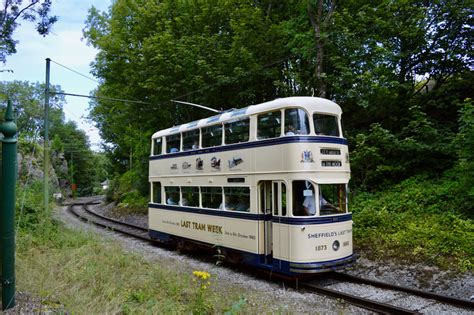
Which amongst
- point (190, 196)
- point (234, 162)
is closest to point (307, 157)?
point (234, 162)

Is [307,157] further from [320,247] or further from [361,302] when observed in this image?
[361,302]

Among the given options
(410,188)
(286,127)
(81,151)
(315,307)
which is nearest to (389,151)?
(410,188)

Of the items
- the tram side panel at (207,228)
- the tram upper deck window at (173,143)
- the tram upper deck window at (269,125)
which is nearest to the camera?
the tram upper deck window at (269,125)

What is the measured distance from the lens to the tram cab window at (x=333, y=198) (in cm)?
912

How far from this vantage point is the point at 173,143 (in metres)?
13.8

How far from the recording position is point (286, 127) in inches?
358

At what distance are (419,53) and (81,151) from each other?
59.5m

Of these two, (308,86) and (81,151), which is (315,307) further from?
(81,151)

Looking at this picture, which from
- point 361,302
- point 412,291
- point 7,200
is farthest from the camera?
point 412,291

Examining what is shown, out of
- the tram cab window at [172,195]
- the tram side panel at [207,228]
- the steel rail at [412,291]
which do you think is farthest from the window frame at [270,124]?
the tram cab window at [172,195]

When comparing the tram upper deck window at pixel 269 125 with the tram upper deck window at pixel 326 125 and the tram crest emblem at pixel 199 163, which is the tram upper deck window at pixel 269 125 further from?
→ the tram crest emblem at pixel 199 163

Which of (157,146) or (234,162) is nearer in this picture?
(234,162)

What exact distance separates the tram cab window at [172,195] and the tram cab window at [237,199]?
313 cm

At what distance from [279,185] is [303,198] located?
0.63 m
